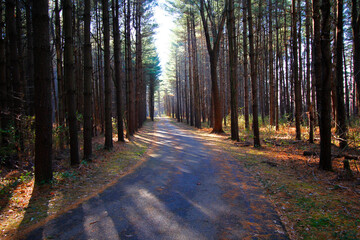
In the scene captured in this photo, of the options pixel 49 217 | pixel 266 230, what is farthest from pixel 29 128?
pixel 266 230

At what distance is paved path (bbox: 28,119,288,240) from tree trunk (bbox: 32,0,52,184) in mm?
1853

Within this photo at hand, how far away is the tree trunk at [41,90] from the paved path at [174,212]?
6.08 ft

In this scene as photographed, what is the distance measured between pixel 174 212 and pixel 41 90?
4384 millimetres

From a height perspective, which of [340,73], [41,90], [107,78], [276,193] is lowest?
[276,193]

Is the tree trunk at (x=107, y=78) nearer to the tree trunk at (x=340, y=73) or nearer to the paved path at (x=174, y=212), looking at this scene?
the paved path at (x=174, y=212)

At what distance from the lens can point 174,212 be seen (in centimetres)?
421

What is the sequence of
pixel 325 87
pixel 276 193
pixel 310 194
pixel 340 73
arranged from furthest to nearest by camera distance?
pixel 340 73 → pixel 325 87 → pixel 276 193 → pixel 310 194

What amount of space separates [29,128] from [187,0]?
55.8 ft

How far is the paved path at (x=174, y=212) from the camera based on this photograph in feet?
11.5

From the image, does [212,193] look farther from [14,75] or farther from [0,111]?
[14,75]

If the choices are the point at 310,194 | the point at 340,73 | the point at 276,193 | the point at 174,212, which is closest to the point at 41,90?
the point at 174,212

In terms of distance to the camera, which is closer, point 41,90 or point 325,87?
point 41,90

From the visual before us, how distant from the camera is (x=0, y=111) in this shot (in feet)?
27.3

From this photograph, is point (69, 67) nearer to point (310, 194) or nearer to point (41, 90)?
point (41, 90)
